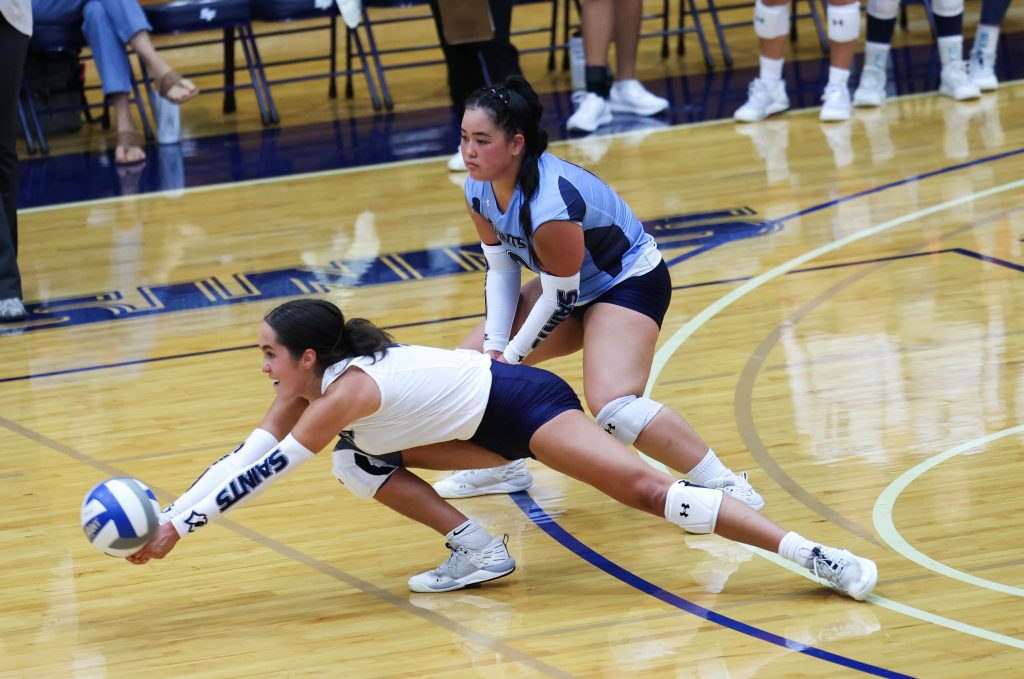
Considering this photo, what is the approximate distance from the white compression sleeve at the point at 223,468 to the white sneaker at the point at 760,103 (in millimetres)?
5306

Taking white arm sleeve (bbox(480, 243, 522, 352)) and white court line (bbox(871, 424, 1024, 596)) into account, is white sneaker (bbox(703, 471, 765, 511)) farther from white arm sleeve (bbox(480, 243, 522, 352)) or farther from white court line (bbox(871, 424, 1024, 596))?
white arm sleeve (bbox(480, 243, 522, 352))

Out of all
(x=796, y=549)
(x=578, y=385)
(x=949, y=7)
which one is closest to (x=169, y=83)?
(x=578, y=385)

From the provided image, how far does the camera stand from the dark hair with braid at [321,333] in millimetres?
3373

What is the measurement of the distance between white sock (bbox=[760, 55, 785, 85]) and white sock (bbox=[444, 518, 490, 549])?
537 cm

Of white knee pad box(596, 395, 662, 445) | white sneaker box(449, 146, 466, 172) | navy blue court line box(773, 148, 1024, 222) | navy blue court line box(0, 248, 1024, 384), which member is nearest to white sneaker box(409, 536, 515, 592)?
white knee pad box(596, 395, 662, 445)

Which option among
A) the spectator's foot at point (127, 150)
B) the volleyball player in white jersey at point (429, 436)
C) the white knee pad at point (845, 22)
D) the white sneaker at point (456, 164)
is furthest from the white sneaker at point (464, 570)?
the spectator's foot at point (127, 150)

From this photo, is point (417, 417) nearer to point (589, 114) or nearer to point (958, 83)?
point (589, 114)

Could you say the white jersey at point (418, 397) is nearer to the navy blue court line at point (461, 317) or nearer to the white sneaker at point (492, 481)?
the white sneaker at point (492, 481)

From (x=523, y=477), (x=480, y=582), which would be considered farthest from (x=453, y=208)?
(x=480, y=582)

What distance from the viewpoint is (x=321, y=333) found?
3383 mm

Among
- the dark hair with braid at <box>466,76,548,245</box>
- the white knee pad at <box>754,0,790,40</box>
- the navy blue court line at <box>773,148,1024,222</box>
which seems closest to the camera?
the dark hair with braid at <box>466,76,548,245</box>

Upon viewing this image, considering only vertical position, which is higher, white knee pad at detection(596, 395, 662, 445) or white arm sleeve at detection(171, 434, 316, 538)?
white arm sleeve at detection(171, 434, 316, 538)

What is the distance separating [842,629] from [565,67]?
24.3 ft

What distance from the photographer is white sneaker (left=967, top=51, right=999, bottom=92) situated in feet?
27.8
